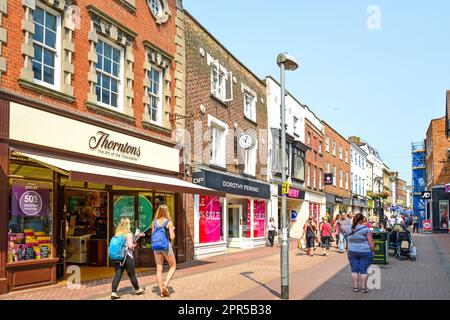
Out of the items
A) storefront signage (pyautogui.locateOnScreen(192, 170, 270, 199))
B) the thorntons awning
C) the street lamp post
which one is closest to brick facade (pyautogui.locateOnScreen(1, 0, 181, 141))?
the thorntons awning

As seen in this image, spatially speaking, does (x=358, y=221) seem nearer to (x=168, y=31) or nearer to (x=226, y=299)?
(x=226, y=299)

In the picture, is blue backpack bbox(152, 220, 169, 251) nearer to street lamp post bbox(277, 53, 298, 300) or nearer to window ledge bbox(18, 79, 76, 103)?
street lamp post bbox(277, 53, 298, 300)

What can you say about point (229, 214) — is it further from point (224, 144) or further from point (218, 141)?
point (218, 141)

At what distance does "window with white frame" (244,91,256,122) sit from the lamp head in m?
14.0

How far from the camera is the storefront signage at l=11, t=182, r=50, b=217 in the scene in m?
9.99

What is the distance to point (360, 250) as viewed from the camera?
393 inches

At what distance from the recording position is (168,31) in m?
16.4

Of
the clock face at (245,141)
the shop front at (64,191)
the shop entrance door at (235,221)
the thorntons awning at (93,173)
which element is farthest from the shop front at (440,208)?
the thorntons awning at (93,173)

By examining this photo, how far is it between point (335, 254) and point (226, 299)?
11581mm

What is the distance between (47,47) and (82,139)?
2.32 metres

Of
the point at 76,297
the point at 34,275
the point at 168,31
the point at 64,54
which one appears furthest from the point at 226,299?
the point at 168,31

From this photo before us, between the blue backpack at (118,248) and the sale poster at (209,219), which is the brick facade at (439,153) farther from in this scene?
the blue backpack at (118,248)
